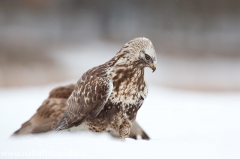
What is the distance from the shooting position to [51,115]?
2.99ft

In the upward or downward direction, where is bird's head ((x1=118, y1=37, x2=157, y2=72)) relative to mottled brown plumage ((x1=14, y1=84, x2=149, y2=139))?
upward

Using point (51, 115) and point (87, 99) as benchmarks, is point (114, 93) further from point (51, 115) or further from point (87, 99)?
point (51, 115)

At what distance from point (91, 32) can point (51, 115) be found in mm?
363

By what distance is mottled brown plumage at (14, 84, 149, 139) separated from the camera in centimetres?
89

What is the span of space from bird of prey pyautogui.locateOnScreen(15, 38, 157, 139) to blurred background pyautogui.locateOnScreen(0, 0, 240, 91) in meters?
0.25

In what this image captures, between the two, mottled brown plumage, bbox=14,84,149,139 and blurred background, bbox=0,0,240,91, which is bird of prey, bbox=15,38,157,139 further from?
blurred background, bbox=0,0,240,91

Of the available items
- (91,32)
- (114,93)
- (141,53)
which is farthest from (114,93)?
(91,32)

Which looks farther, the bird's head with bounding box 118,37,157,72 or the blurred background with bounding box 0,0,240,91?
the blurred background with bounding box 0,0,240,91

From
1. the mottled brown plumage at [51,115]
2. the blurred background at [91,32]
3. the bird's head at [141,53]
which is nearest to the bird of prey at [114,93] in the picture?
the bird's head at [141,53]

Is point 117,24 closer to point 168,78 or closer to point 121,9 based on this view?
point 121,9

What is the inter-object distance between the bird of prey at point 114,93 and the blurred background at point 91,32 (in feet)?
0.82

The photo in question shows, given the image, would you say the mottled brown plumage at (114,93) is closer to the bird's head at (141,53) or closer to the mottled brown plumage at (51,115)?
the bird's head at (141,53)

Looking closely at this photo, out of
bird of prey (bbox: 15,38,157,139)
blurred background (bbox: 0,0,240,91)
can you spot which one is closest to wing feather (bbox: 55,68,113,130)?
bird of prey (bbox: 15,38,157,139)

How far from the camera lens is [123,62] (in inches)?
29.5
